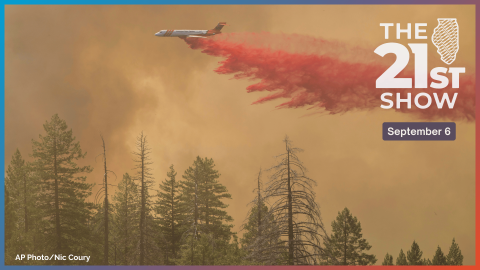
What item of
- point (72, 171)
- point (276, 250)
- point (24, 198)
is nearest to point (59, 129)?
point (72, 171)

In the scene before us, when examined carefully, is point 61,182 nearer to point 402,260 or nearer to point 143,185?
point 143,185

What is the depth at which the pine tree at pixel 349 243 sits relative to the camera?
22656 millimetres

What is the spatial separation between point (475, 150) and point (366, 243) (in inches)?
329

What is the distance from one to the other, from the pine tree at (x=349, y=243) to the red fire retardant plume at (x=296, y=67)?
6926 mm

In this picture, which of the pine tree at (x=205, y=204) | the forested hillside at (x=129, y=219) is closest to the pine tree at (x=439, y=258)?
the forested hillside at (x=129, y=219)

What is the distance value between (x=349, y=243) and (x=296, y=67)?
11.4 m

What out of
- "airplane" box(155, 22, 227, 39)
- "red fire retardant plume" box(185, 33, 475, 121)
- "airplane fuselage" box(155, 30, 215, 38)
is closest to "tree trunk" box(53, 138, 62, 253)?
"airplane fuselage" box(155, 30, 215, 38)

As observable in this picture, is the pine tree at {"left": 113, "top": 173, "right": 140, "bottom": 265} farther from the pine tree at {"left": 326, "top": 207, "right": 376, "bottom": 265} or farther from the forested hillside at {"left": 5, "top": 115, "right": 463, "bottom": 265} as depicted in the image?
the pine tree at {"left": 326, "top": 207, "right": 376, "bottom": 265}

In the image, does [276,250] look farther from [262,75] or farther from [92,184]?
[92,184]

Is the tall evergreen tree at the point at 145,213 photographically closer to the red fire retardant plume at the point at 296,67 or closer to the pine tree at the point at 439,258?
the red fire retardant plume at the point at 296,67
